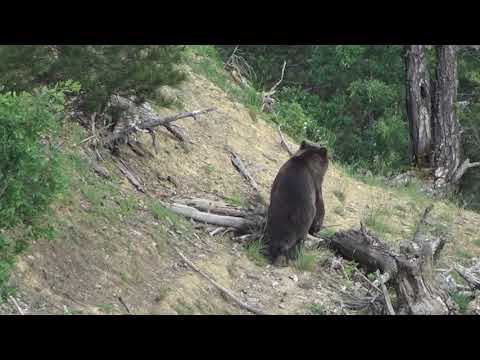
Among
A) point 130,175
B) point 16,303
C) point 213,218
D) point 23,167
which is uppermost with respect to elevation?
point 23,167

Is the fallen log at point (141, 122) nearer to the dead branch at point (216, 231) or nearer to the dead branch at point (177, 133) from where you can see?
the dead branch at point (177, 133)

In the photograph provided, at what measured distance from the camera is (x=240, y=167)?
12445 mm

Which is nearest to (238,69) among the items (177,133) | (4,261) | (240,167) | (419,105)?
(419,105)

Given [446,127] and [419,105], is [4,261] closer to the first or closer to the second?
[419,105]

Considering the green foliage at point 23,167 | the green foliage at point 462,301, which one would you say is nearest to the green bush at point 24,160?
the green foliage at point 23,167

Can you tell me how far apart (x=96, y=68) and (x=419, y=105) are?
1014cm

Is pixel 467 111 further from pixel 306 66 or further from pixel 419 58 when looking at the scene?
pixel 306 66

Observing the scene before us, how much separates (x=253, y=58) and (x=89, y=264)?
1601cm

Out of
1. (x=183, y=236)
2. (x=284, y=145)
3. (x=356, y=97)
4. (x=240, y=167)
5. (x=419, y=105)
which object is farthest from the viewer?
(x=356, y=97)

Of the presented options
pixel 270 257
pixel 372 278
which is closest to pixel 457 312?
pixel 372 278

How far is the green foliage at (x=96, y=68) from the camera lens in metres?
8.53

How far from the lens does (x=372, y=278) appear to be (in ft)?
31.0

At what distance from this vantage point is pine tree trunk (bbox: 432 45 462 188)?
17703 mm
